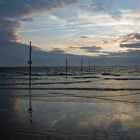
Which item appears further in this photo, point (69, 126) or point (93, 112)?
point (93, 112)

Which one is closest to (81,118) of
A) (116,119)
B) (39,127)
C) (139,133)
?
(116,119)

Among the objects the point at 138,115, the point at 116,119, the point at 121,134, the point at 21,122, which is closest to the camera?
the point at 121,134

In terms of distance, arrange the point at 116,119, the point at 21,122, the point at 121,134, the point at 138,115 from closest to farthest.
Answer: the point at 121,134 < the point at 21,122 < the point at 116,119 < the point at 138,115

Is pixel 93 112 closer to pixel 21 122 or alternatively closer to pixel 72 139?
pixel 21 122

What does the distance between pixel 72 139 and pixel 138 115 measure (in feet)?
19.5

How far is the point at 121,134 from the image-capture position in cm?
993

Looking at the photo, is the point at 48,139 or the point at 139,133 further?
the point at 139,133

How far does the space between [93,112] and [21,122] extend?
449 cm

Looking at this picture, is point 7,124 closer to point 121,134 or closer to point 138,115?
point 121,134

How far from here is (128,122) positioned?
479 inches

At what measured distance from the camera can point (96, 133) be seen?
10141 mm

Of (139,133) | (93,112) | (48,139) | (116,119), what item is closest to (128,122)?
(116,119)

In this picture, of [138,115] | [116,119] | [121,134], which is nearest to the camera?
[121,134]

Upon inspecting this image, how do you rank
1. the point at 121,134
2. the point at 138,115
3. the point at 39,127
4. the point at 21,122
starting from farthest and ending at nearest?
1. the point at 138,115
2. the point at 21,122
3. the point at 39,127
4. the point at 121,134
